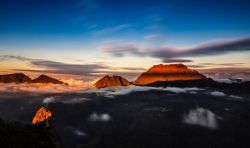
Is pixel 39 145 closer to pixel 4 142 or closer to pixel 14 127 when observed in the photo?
pixel 4 142

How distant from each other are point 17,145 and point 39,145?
24.0 feet

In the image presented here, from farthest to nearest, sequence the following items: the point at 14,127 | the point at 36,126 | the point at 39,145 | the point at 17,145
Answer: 1. the point at 36,126
2. the point at 14,127
3. the point at 39,145
4. the point at 17,145

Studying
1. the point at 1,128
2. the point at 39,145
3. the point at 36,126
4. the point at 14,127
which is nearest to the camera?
the point at 39,145

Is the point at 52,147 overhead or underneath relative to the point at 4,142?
underneath

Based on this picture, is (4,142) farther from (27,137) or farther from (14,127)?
(14,127)

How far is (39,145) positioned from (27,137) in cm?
524

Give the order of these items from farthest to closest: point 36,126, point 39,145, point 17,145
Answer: point 36,126, point 39,145, point 17,145

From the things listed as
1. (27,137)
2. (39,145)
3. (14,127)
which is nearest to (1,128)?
(14,127)

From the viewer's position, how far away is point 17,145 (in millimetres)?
60219

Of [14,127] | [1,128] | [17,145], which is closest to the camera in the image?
[17,145]

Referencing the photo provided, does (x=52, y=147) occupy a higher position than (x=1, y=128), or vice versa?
(x=1, y=128)

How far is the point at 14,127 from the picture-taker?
3012 inches

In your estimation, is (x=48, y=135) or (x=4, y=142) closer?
(x=4, y=142)

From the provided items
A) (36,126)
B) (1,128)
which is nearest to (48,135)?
(36,126)
